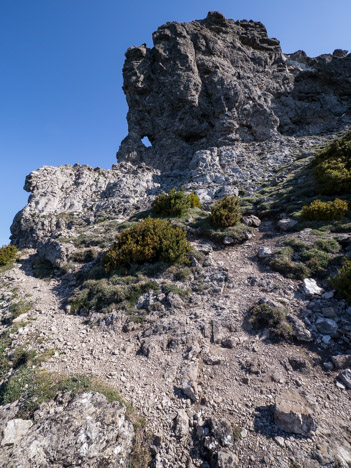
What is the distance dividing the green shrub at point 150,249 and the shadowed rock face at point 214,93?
22.4m

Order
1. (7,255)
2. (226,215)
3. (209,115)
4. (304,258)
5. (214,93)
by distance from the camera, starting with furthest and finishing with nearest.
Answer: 1. (209,115)
2. (214,93)
3. (7,255)
4. (226,215)
5. (304,258)

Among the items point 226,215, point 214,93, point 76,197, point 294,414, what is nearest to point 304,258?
point 226,215

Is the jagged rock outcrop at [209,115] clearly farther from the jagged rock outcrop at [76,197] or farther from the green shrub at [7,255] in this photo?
the green shrub at [7,255]

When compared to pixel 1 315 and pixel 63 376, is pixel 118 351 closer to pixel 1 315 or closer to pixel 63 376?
pixel 63 376

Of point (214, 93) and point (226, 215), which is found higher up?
point (214, 93)

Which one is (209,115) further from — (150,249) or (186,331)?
(186,331)

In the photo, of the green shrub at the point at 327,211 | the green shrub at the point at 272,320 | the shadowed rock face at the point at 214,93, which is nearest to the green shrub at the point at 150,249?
the green shrub at the point at 272,320

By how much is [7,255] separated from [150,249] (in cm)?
1026

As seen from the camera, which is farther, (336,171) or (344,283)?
(336,171)

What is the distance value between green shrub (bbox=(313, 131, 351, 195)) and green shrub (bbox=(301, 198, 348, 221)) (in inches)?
93.5

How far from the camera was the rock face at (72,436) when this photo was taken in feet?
Answer: 11.7

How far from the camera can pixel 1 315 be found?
8023 millimetres

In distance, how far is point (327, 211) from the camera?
11078 millimetres

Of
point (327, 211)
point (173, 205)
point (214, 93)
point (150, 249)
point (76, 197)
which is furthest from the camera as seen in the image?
point (214, 93)
